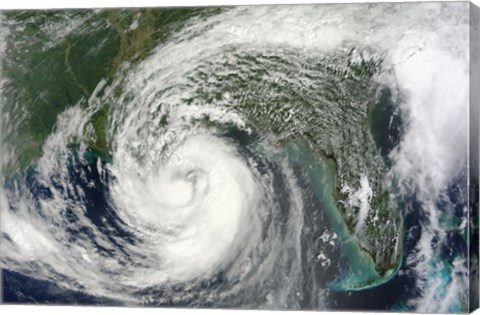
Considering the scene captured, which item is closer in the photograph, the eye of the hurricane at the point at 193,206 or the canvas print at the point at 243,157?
the canvas print at the point at 243,157

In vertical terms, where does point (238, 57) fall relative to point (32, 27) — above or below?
below

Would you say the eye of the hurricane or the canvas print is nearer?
the canvas print

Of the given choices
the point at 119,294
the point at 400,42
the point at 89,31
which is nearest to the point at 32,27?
the point at 89,31

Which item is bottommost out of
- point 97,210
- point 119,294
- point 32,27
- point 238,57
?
point 119,294

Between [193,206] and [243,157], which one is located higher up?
[243,157]

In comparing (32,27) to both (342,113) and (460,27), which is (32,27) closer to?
(342,113)
